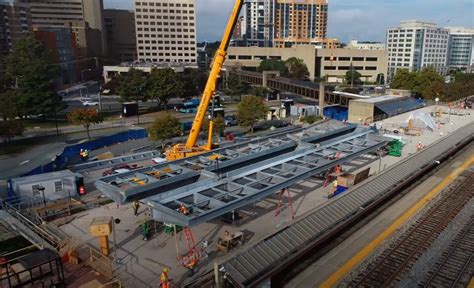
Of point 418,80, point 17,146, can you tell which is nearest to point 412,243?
point 17,146

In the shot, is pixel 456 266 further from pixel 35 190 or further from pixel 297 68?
pixel 297 68

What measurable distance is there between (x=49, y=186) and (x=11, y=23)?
96.8 metres

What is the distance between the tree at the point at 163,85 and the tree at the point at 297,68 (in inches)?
2340

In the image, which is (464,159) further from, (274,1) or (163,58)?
(274,1)

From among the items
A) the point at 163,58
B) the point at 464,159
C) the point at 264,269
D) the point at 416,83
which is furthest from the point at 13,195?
the point at 163,58

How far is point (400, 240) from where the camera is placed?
1902 cm

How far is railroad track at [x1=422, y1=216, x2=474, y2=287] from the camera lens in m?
15.7

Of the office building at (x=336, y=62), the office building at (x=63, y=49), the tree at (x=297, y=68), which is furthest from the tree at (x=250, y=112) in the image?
the office building at (x=336, y=62)

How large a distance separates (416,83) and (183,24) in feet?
338

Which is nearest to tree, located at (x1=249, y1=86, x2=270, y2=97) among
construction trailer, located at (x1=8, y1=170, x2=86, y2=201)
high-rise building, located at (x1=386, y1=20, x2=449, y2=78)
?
construction trailer, located at (x1=8, y1=170, x2=86, y2=201)

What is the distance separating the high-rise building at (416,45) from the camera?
576 ft

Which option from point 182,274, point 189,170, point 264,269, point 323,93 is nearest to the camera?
point 264,269

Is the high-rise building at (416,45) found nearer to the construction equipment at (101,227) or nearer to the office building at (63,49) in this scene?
the office building at (63,49)

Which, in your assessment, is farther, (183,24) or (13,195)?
(183,24)
